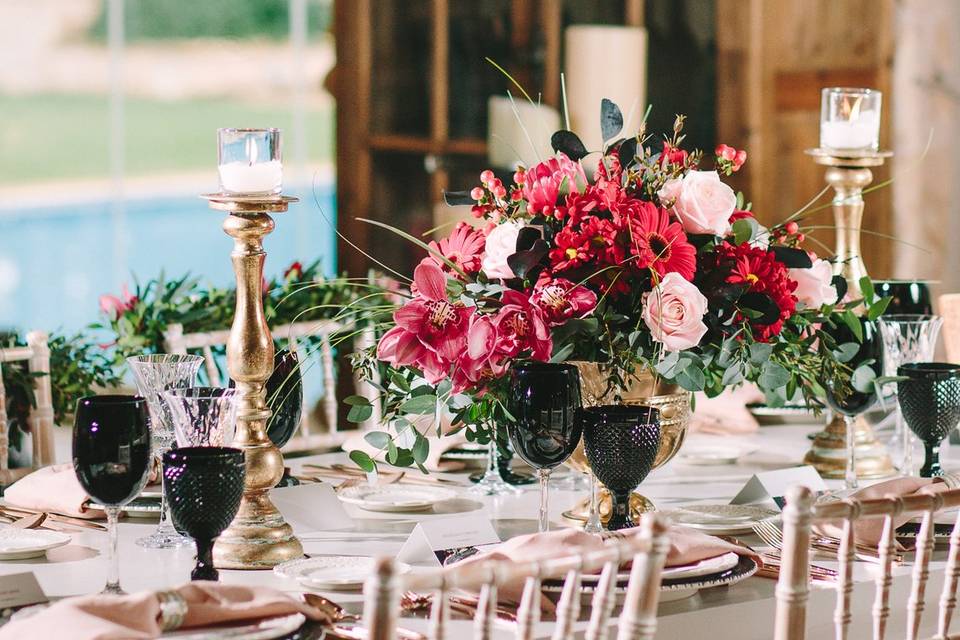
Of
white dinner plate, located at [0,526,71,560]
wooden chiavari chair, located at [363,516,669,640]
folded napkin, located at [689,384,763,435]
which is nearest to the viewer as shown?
wooden chiavari chair, located at [363,516,669,640]

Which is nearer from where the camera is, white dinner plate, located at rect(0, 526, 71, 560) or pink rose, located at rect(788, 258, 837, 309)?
white dinner plate, located at rect(0, 526, 71, 560)

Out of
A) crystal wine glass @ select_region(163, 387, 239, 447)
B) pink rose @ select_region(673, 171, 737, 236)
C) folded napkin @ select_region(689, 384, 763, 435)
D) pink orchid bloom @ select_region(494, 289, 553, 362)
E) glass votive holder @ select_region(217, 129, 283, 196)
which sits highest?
glass votive holder @ select_region(217, 129, 283, 196)

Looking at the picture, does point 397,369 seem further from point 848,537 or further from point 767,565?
point 848,537

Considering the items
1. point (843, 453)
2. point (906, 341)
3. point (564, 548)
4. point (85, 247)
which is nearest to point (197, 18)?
point (85, 247)

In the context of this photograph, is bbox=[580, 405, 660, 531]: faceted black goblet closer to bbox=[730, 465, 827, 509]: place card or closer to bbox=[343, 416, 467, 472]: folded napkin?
bbox=[730, 465, 827, 509]: place card

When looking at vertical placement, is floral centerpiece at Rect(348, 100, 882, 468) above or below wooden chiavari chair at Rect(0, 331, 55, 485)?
above

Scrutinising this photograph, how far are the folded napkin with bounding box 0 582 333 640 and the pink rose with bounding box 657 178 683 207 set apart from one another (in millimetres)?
682

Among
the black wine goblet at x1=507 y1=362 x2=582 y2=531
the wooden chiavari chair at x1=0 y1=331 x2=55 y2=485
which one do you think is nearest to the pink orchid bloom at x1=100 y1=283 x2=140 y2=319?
the wooden chiavari chair at x1=0 y1=331 x2=55 y2=485

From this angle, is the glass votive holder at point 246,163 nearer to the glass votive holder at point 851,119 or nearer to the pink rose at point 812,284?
the pink rose at point 812,284

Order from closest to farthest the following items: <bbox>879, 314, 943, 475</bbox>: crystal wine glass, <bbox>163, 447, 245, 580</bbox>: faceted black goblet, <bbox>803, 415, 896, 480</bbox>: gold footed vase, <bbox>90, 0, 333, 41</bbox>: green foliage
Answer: <bbox>163, 447, 245, 580</bbox>: faceted black goblet, <bbox>879, 314, 943, 475</bbox>: crystal wine glass, <bbox>803, 415, 896, 480</bbox>: gold footed vase, <bbox>90, 0, 333, 41</bbox>: green foliage

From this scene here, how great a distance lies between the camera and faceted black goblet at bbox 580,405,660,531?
4.82 ft

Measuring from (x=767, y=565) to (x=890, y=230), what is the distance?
2802 millimetres

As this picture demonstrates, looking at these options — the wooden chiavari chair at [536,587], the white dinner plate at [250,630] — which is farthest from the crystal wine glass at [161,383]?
the wooden chiavari chair at [536,587]

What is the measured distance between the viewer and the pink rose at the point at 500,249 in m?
1.60
